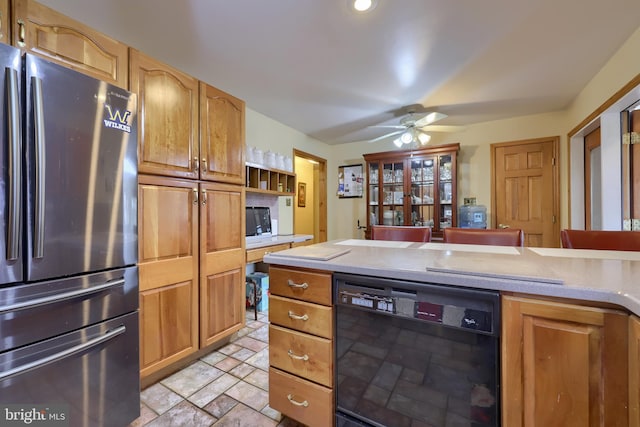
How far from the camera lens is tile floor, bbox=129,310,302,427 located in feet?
4.55

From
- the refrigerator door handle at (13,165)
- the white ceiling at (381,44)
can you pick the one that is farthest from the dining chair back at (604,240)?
the refrigerator door handle at (13,165)

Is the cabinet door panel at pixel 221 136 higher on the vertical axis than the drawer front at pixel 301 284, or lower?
higher

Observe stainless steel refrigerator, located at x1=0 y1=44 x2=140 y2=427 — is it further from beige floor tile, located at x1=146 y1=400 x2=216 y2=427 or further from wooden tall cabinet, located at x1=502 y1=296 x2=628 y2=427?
wooden tall cabinet, located at x1=502 y1=296 x2=628 y2=427

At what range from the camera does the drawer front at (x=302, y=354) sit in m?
1.17

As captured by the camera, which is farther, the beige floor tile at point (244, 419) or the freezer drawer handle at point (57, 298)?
the beige floor tile at point (244, 419)

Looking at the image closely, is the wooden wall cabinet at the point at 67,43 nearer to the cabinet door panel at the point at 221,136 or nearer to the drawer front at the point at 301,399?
the cabinet door panel at the point at 221,136

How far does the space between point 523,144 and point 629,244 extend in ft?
8.27

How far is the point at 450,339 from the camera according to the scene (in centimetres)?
93

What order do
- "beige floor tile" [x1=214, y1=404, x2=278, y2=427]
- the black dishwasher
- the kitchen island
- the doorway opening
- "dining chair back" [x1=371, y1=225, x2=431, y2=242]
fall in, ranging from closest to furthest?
the kitchen island
the black dishwasher
"beige floor tile" [x1=214, y1=404, x2=278, y2=427]
"dining chair back" [x1=371, y1=225, x2=431, y2=242]
the doorway opening

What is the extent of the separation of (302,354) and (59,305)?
106 centimetres

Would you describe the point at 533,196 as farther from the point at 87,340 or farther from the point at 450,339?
the point at 87,340

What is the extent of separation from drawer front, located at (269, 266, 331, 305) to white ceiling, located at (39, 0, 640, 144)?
1.61 metres

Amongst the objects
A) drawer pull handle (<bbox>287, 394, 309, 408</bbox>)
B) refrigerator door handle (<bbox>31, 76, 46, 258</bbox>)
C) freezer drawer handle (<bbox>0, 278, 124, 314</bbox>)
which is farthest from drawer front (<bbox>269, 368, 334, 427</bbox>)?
refrigerator door handle (<bbox>31, 76, 46, 258</bbox>)

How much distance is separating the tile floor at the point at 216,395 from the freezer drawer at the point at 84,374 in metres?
0.19
